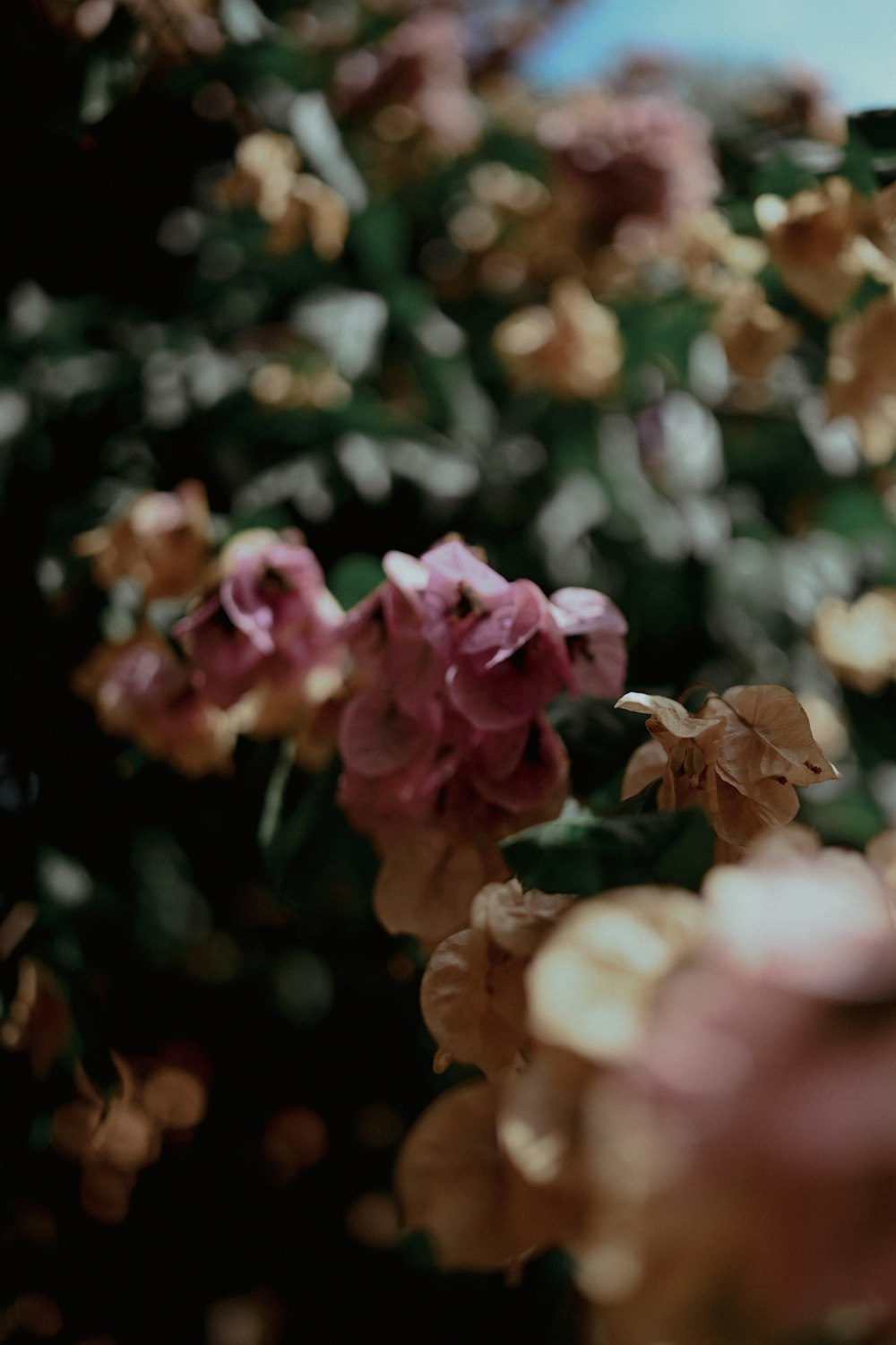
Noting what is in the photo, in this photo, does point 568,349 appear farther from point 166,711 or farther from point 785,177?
point 166,711

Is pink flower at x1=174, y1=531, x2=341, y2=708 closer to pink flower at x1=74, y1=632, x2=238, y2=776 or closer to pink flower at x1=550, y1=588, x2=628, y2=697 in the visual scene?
pink flower at x1=74, y1=632, x2=238, y2=776

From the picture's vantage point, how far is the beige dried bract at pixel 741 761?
0.38 meters

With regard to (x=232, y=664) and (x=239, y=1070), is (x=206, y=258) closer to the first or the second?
(x=232, y=664)

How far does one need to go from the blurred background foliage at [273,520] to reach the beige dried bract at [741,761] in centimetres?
44

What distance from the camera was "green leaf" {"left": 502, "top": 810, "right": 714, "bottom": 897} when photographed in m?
0.31

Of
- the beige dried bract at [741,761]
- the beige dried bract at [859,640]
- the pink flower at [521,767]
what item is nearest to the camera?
the beige dried bract at [741,761]

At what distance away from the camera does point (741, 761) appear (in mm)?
393

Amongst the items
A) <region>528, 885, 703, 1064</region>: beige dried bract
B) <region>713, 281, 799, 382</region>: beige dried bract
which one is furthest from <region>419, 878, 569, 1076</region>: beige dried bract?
<region>713, 281, 799, 382</region>: beige dried bract

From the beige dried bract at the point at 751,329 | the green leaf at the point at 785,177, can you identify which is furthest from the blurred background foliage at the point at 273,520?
the green leaf at the point at 785,177

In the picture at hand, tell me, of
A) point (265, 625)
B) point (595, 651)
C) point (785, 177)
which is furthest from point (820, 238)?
point (265, 625)

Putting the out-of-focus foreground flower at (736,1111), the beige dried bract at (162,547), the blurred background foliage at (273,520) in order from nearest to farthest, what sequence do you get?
the out-of-focus foreground flower at (736,1111)
the beige dried bract at (162,547)
the blurred background foliage at (273,520)

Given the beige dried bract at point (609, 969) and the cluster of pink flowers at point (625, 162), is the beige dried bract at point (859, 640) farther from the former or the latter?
the beige dried bract at point (609, 969)

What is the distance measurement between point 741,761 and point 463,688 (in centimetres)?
14

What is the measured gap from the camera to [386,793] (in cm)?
54
